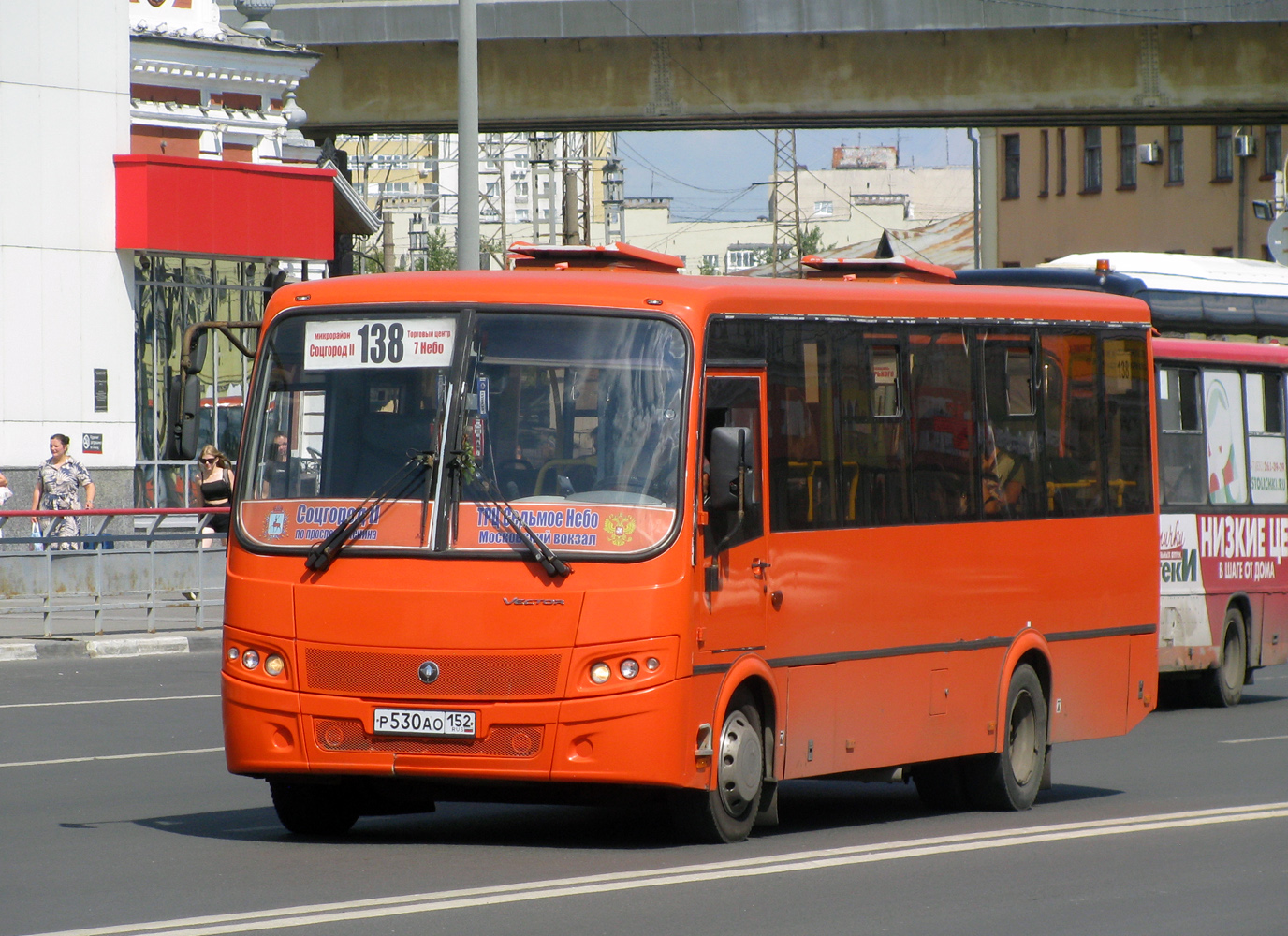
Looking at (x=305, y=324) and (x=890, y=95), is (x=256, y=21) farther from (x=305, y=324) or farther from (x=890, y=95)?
(x=305, y=324)

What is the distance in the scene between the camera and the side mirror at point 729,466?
941 centimetres

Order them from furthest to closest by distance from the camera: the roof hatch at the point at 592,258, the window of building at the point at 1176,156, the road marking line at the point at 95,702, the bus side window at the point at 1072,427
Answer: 1. the window of building at the point at 1176,156
2. the road marking line at the point at 95,702
3. the bus side window at the point at 1072,427
4. the roof hatch at the point at 592,258

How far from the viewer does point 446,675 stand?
368 inches

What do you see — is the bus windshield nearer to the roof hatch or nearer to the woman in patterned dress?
the roof hatch

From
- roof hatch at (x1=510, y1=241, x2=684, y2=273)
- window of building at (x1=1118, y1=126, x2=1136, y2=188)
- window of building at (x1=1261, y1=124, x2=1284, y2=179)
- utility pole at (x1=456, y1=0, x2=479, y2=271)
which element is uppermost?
window of building at (x1=1118, y1=126, x2=1136, y2=188)

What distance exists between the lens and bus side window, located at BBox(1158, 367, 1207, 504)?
18266 mm

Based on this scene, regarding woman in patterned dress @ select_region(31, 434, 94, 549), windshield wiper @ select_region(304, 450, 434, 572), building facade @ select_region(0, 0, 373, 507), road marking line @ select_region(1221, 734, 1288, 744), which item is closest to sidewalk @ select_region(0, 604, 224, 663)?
woman in patterned dress @ select_region(31, 434, 94, 549)

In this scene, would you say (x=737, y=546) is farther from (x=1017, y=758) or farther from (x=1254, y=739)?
(x=1254, y=739)

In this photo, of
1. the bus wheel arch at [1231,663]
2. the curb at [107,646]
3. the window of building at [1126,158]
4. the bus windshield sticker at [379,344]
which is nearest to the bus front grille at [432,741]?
the bus windshield sticker at [379,344]

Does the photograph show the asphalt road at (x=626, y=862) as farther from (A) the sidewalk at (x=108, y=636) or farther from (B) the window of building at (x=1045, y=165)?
(B) the window of building at (x=1045, y=165)

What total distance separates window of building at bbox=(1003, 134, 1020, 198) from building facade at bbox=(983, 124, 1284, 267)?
0.09 feet

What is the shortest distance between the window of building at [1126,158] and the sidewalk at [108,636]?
136 ft

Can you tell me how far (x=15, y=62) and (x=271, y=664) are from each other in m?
19.2

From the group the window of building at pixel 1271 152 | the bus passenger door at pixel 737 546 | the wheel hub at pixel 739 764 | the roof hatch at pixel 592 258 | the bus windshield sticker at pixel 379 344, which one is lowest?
the wheel hub at pixel 739 764
